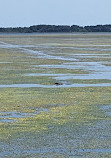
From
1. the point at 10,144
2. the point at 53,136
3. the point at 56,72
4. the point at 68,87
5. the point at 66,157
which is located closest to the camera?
the point at 66,157

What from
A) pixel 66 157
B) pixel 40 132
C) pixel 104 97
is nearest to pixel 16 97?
pixel 104 97

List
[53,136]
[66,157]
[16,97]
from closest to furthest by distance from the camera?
[66,157] < [53,136] < [16,97]

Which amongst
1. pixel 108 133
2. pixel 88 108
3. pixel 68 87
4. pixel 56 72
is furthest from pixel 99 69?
pixel 108 133

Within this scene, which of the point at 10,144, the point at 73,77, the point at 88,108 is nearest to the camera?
the point at 10,144

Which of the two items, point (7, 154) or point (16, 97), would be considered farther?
point (16, 97)

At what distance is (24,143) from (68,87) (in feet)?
31.5

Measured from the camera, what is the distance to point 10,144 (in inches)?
417

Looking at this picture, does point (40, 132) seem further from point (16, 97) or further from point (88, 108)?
point (16, 97)

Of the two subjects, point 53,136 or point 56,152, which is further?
point 53,136

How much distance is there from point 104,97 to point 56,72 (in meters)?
9.67

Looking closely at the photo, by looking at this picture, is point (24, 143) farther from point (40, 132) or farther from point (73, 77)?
point (73, 77)

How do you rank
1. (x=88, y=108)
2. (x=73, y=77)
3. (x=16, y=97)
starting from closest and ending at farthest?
(x=88, y=108)
(x=16, y=97)
(x=73, y=77)

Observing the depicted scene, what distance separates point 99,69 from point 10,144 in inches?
729

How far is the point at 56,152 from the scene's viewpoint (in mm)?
9992
